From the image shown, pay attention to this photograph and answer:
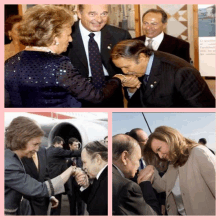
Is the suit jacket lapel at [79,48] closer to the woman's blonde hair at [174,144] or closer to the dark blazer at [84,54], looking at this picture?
the dark blazer at [84,54]

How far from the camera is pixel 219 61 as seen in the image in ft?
8.10

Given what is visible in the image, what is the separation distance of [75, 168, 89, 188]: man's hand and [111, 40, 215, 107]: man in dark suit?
25.7 inches

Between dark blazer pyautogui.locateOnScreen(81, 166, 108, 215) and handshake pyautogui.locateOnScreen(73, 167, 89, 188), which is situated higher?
handshake pyautogui.locateOnScreen(73, 167, 89, 188)

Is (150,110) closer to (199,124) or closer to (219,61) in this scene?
(199,124)

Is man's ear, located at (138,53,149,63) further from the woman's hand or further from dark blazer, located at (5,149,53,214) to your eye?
dark blazer, located at (5,149,53,214)

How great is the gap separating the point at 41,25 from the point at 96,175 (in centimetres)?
90

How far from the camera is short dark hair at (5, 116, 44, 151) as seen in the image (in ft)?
7.13

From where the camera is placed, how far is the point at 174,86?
7.98ft

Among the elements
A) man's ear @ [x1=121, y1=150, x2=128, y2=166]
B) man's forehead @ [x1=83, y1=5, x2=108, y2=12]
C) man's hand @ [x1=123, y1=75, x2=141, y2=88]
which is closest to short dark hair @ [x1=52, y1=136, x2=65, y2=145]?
man's ear @ [x1=121, y1=150, x2=128, y2=166]

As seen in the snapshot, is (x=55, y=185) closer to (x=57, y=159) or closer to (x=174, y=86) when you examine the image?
(x=57, y=159)

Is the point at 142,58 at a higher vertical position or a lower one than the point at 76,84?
higher

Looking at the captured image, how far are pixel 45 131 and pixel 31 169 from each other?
9.0 inches

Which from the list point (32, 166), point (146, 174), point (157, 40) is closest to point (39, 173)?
point (32, 166)

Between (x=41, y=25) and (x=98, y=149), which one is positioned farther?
(x=98, y=149)
